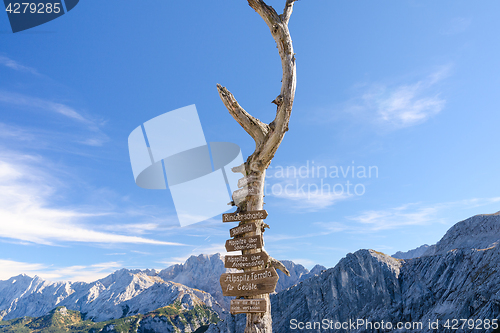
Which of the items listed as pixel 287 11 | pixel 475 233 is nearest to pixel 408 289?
pixel 475 233

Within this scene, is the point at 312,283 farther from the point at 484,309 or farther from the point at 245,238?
the point at 245,238

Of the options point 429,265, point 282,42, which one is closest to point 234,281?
point 282,42

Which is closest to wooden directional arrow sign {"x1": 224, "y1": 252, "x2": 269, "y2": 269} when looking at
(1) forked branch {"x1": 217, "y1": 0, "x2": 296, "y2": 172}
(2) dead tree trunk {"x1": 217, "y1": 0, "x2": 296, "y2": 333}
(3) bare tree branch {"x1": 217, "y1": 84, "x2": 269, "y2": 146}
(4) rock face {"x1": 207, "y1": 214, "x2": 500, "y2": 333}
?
(2) dead tree trunk {"x1": 217, "y1": 0, "x2": 296, "y2": 333}

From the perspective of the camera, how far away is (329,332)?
160 metres

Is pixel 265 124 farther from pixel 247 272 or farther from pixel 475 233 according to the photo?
pixel 475 233

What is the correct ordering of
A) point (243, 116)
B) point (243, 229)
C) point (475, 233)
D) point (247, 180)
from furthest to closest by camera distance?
point (475, 233), point (243, 116), point (247, 180), point (243, 229)

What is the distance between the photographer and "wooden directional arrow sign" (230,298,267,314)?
1066 cm

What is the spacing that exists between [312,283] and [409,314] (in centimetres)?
6106

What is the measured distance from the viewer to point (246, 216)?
11859 millimetres

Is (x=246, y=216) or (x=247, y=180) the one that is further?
(x=247, y=180)

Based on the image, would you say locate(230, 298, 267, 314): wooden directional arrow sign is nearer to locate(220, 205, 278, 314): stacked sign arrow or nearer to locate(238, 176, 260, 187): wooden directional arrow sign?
locate(220, 205, 278, 314): stacked sign arrow

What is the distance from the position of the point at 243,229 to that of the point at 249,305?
2.81 meters

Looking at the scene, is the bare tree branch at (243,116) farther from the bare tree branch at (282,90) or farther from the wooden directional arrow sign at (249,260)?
the wooden directional arrow sign at (249,260)

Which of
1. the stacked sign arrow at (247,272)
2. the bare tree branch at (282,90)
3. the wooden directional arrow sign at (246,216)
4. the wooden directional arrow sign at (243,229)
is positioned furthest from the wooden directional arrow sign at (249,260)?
the bare tree branch at (282,90)
